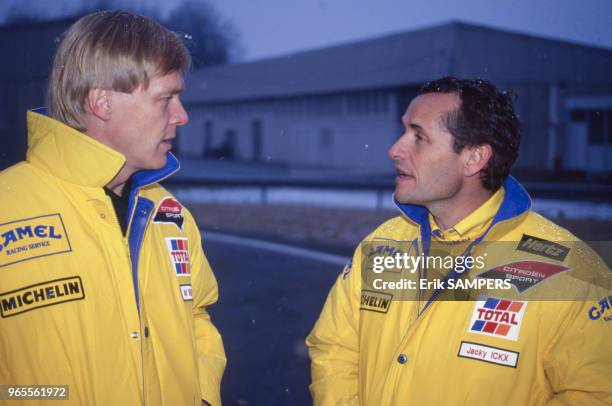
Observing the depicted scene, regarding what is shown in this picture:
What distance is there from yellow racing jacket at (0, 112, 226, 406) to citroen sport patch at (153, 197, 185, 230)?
0.09 metres

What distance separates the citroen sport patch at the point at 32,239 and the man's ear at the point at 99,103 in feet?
1.34

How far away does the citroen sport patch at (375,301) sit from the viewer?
2.25 m

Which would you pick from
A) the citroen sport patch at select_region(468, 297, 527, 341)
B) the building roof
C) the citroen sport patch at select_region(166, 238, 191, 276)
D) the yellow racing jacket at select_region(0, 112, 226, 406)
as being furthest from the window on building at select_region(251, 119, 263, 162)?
the citroen sport patch at select_region(468, 297, 527, 341)

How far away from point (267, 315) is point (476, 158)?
338 cm

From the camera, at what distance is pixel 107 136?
206 centimetres

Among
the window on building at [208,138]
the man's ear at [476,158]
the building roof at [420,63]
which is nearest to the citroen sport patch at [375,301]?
Result: the man's ear at [476,158]

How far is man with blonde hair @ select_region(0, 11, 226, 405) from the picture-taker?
68.8 inches

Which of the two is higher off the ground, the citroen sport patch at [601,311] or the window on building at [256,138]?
the window on building at [256,138]

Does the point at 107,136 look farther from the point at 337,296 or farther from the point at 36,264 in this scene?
the point at 337,296

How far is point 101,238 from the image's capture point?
6.20 feet

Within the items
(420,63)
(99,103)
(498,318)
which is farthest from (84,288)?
(420,63)

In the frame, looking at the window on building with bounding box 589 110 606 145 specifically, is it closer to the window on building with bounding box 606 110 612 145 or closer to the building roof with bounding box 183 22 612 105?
Result: the window on building with bounding box 606 110 612 145

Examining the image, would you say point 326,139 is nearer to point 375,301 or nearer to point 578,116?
point 578,116

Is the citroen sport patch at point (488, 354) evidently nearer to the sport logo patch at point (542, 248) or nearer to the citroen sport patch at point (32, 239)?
the sport logo patch at point (542, 248)
